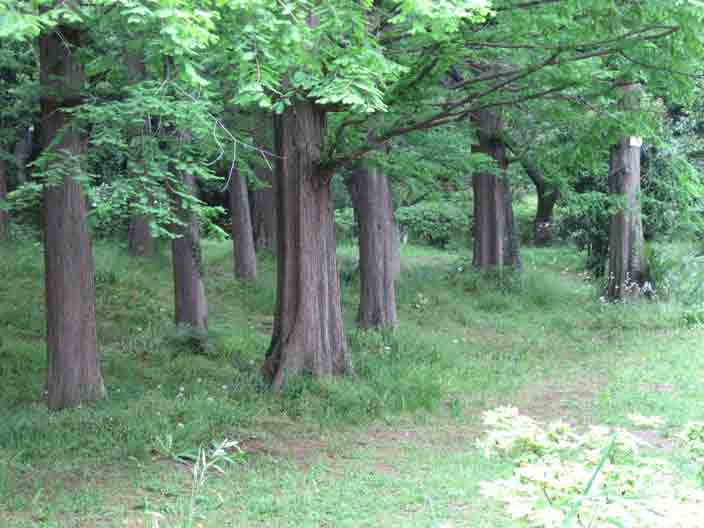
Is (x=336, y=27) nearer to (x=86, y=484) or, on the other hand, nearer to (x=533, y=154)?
(x=86, y=484)

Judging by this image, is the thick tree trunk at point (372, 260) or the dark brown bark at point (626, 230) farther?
the dark brown bark at point (626, 230)

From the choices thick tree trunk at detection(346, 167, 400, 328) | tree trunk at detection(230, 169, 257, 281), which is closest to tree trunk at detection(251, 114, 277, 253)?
tree trunk at detection(230, 169, 257, 281)

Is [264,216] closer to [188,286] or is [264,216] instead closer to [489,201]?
[489,201]

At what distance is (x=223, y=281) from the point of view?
17609 mm

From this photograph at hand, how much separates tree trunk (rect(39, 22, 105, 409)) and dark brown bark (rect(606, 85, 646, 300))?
12.5 meters

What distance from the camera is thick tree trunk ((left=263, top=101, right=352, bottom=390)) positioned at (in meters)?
10.1

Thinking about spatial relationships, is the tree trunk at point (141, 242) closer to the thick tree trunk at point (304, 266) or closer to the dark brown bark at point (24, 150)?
the dark brown bark at point (24, 150)

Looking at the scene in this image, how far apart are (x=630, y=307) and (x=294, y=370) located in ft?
31.1

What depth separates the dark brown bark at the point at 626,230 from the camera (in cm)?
1731

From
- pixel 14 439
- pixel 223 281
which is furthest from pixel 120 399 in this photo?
pixel 223 281

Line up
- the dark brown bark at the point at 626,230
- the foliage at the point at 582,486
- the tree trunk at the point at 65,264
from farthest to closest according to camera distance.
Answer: the dark brown bark at the point at 626,230, the tree trunk at the point at 65,264, the foliage at the point at 582,486

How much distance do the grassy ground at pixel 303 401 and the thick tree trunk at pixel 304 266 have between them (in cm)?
41

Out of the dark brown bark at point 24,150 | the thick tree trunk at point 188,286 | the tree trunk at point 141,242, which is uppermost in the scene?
the dark brown bark at point 24,150

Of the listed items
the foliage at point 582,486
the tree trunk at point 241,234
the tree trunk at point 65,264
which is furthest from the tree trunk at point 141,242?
the foliage at point 582,486
